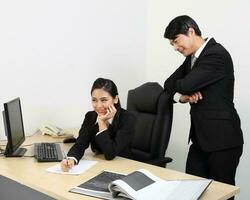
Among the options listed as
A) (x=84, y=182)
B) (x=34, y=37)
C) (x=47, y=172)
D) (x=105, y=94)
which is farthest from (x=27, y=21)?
(x=84, y=182)

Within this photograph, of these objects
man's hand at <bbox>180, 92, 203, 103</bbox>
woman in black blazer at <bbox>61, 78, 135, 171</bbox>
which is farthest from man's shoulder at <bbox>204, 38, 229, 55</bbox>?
woman in black blazer at <bbox>61, 78, 135, 171</bbox>

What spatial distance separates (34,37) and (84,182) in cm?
143

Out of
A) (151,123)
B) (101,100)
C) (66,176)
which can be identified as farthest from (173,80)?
(66,176)

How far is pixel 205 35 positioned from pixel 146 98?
0.95 m

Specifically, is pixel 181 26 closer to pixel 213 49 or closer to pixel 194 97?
pixel 213 49

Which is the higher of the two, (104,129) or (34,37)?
(34,37)

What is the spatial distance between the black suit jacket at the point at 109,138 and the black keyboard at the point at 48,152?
11 cm

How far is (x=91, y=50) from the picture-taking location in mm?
3178

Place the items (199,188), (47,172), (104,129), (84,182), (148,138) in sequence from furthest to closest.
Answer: (148,138) → (104,129) → (47,172) → (84,182) → (199,188)

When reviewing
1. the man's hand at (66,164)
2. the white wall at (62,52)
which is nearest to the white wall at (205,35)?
the white wall at (62,52)

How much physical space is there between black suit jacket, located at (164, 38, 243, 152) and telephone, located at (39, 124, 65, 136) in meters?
1.03

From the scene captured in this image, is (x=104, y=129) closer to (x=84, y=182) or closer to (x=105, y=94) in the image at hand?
(x=105, y=94)

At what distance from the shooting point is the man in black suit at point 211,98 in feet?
7.25

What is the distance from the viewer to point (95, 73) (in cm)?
322
